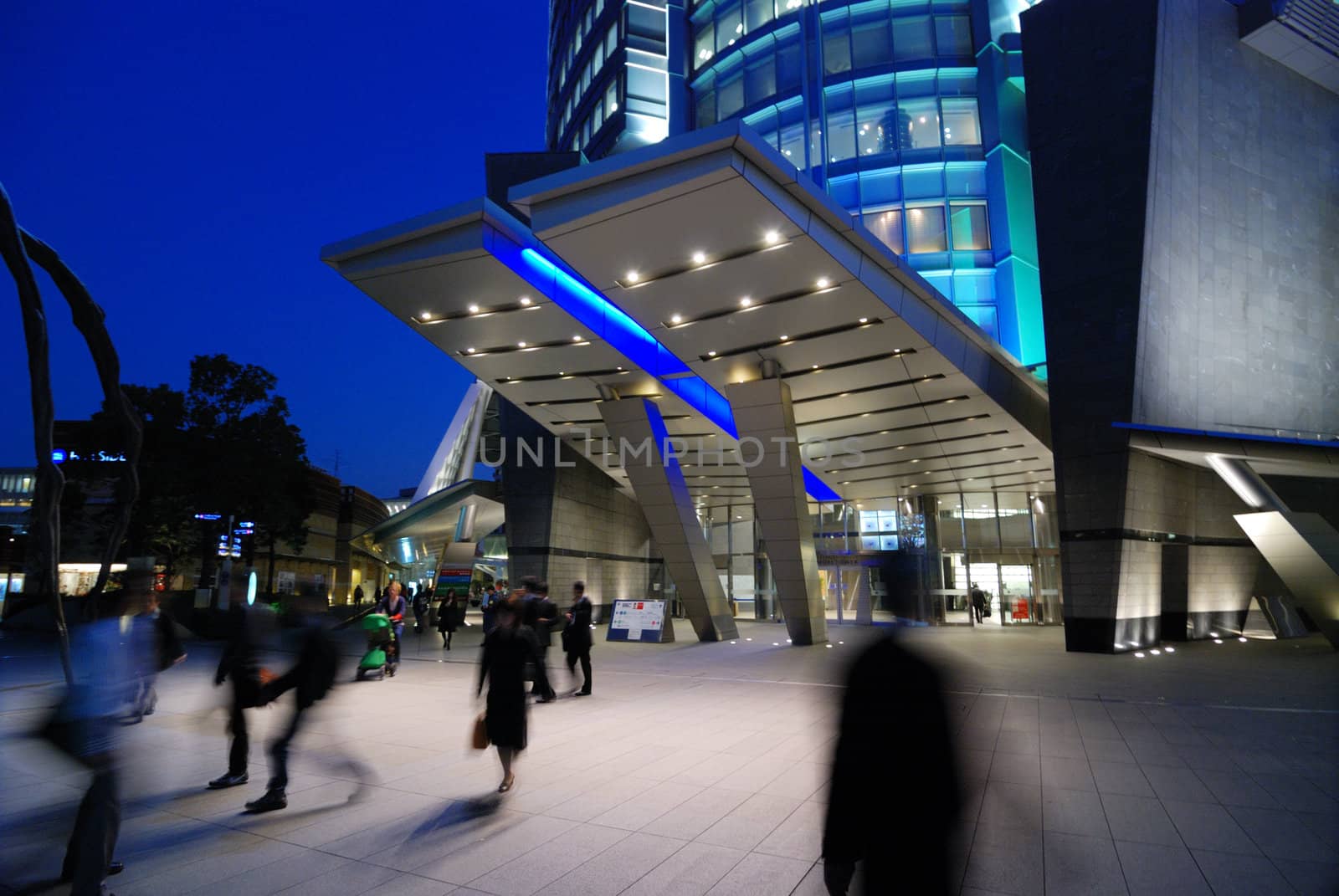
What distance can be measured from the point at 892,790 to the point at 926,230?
29819 millimetres

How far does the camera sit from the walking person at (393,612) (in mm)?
14055

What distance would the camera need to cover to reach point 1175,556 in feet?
66.2

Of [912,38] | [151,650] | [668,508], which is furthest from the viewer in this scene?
[912,38]

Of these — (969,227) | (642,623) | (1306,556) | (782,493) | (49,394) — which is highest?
(969,227)

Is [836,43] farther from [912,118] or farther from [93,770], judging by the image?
[93,770]

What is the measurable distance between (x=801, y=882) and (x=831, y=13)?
36.3m

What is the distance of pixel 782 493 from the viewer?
19.5 metres

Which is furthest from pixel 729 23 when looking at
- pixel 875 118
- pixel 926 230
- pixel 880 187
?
pixel 926 230

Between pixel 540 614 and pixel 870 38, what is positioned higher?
pixel 870 38

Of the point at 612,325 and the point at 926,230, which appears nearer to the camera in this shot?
the point at 612,325

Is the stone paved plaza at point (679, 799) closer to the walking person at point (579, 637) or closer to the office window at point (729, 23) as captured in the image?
the walking person at point (579, 637)

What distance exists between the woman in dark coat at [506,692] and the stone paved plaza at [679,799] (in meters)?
0.40

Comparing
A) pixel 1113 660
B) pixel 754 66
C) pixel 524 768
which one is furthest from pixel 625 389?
pixel 754 66

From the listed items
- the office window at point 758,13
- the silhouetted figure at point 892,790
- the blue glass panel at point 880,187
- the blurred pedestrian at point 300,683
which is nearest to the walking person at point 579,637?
the blurred pedestrian at point 300,683
